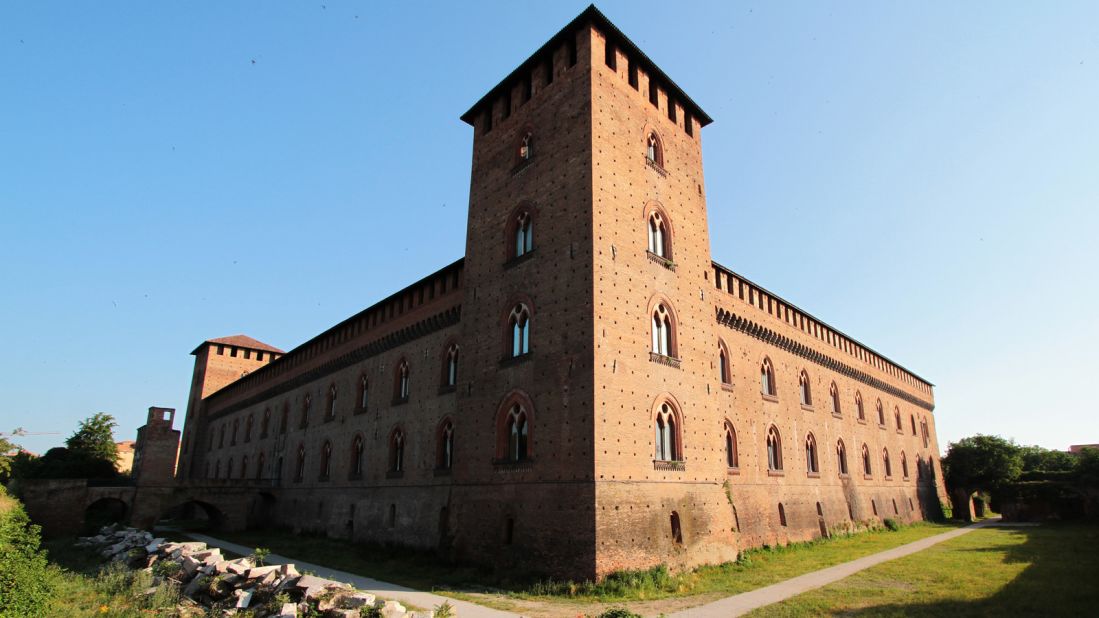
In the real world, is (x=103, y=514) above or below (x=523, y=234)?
below

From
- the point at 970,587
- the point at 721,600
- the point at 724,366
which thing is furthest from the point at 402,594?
the point at 724,366

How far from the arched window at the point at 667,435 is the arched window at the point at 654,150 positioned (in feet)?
24.4

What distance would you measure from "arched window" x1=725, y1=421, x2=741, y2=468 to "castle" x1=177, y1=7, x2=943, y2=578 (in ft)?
0.22

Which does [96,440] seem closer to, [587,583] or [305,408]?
[305,408]

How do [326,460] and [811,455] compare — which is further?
[326,460]

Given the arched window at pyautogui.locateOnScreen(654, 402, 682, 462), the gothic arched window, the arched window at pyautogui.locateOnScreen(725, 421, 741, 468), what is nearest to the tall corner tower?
the arched window at pyautogui.locateOnScreen(654, 402, 682, 462)

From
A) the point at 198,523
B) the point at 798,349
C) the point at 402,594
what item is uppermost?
the point at 798,349

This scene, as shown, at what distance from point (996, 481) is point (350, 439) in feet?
123

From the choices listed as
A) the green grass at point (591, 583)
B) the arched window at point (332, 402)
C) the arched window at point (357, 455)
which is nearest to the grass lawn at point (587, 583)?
the green grass at point (591, 583)

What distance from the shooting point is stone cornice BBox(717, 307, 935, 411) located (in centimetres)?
2218

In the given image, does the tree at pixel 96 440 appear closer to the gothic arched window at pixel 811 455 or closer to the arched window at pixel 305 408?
the arched window at pixel 305 408

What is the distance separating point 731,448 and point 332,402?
60.9 feet

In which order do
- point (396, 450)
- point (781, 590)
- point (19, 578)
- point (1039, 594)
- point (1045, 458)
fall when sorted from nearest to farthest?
point (19, 578)
point (1039, 594)
point (781, 590)
point (396, 450)
point (1045, 458)

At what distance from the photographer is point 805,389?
26.0 m
